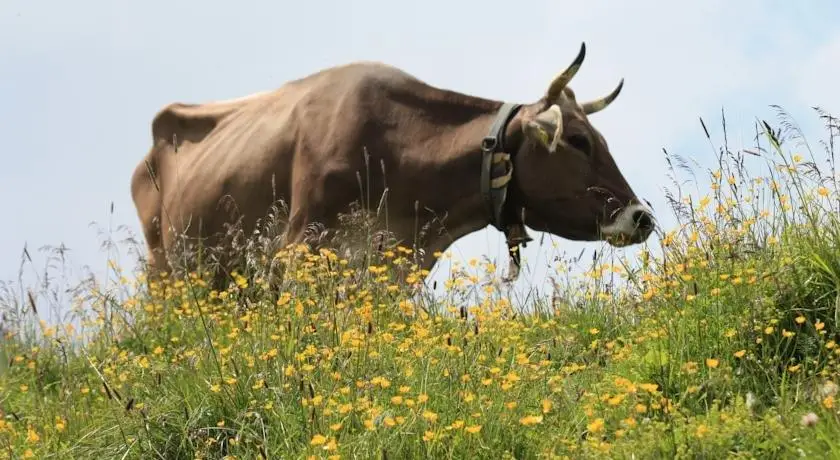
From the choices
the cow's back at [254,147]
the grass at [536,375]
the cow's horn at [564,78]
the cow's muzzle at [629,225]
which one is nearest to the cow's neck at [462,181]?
the cow's horn at [564,78]

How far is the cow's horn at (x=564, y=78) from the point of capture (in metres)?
9.88

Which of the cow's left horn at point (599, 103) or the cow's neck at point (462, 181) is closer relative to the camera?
the cow's neck at point (462, 181)

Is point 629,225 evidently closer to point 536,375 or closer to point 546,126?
point 546,126

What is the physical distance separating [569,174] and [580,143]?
0.28 metres

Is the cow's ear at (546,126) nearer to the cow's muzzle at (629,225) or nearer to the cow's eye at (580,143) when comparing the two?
the cow's eye at (580,143)

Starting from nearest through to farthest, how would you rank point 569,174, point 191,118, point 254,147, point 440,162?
point 569,174, point 440,162, point 254,147, point 191,118

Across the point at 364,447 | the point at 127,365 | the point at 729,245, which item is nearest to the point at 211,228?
the point at 127,365

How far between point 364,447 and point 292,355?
1508 millimetres

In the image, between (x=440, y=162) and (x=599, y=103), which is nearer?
(x=440, y=162)

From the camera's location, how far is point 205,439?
561 cm

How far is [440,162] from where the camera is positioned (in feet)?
32.9

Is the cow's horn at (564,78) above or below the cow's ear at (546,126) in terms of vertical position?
above

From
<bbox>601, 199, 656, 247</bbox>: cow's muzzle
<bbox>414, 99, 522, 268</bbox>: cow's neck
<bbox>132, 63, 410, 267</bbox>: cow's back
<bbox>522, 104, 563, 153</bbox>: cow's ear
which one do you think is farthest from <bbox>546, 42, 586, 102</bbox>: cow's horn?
<bbox>132, 63, 410, 267</bbox>: cow's back

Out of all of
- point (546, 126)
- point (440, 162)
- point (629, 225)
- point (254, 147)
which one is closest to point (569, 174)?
point (546, 126)
